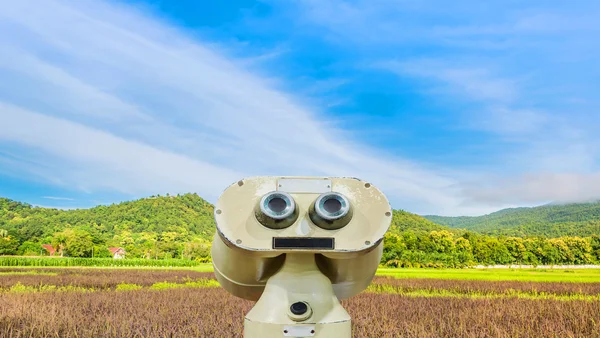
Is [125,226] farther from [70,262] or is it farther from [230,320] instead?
[230,320]

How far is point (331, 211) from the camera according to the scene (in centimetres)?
224

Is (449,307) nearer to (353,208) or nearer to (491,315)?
(491,315)

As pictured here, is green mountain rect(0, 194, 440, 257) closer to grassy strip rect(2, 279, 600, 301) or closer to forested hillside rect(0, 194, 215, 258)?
forested hillside rect(0, 194, 215, 258)

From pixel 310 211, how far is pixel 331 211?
101 mm


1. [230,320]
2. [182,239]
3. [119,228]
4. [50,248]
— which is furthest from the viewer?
[119,228]

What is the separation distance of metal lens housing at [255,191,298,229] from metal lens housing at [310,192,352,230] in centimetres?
11

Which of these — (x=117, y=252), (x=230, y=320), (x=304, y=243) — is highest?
(x=304, y=243)

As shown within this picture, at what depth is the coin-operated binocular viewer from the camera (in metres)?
2.18

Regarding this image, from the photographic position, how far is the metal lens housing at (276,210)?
218 cm

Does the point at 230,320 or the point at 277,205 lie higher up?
the point at 277,205

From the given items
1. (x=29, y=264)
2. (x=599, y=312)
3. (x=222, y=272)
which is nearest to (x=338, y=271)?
(x=222, y=272)

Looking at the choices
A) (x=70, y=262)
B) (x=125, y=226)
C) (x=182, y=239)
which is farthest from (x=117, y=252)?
(x=70, y=262)

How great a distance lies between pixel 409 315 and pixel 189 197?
101 meters

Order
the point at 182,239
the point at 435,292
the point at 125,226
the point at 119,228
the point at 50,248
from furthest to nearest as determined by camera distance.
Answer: the point at 125,226 < the point at 119,228 < the point at 182,239 < the point at 50,248 < the point at 435,292
